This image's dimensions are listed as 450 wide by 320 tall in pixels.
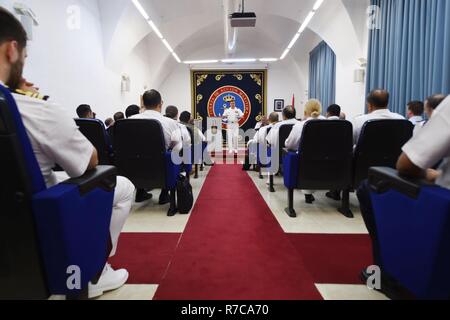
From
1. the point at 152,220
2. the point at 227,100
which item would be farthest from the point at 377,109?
the point at 227,100

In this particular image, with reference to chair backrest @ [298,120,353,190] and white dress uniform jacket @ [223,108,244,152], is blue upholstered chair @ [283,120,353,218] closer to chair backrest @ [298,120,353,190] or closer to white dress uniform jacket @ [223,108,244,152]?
chair backrest @ [298,120,353,190]

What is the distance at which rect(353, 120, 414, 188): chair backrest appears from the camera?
2656mm

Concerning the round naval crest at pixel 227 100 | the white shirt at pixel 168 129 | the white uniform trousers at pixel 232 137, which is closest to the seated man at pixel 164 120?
the white shirt at pixel 168 129

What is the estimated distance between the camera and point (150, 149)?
9.64 feet

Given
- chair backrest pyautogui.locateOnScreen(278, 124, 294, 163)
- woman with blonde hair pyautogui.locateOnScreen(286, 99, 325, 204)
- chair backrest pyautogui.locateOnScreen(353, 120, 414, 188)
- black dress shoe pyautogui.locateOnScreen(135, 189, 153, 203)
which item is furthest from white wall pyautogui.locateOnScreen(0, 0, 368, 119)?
chair backrest pyautogui.locateOnScreen(353, 120, 414, 188)

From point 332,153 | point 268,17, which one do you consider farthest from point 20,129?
point 268,17

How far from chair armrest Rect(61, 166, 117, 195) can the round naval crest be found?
40.0 feet

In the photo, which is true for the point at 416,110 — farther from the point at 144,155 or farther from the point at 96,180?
the point at 96,180

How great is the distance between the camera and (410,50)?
4.51 m

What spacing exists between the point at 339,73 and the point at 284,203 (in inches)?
215

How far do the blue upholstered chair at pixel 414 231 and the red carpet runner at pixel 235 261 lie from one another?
0.50 m

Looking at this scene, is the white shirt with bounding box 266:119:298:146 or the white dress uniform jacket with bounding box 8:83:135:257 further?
the white shirt with bounding box 266:119:298:146

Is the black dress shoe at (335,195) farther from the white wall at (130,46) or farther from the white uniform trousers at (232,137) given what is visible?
the white uniform trousers at (232,137)

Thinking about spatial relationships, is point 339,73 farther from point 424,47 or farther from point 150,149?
point 150,149
